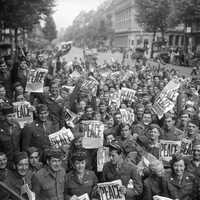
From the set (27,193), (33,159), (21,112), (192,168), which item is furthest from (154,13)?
(27,193)

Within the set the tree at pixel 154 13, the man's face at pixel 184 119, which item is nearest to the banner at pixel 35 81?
the man's face at pixel 184 119

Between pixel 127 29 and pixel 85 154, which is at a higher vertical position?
pixel 127 29

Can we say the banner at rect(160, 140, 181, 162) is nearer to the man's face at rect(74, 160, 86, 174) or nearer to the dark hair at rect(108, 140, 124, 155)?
the dark hair at rect(108, 140, 124, 155)

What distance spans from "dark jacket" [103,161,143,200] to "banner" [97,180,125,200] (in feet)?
1.49

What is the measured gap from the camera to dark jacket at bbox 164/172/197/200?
16.2 ft

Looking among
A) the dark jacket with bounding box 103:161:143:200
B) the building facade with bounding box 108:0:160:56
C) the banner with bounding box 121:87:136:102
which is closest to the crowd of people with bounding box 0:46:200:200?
the dark jacket with bounding box 103:161:143:200

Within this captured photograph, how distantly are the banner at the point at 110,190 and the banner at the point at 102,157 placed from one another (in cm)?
120

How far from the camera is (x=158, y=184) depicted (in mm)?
4984

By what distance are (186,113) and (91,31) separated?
342 feet

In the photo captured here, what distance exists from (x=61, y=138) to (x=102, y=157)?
0.88 metres

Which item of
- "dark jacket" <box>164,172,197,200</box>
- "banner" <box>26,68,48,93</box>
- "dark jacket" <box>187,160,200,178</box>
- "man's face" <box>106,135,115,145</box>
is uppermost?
"banner" <box>26,68,48,93</box>

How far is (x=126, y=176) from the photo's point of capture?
206 inches

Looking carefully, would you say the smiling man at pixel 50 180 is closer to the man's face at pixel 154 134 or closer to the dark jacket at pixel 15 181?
the dark jacket at pixel 15 181

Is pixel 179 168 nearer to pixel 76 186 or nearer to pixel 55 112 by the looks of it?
pixel 76 186
